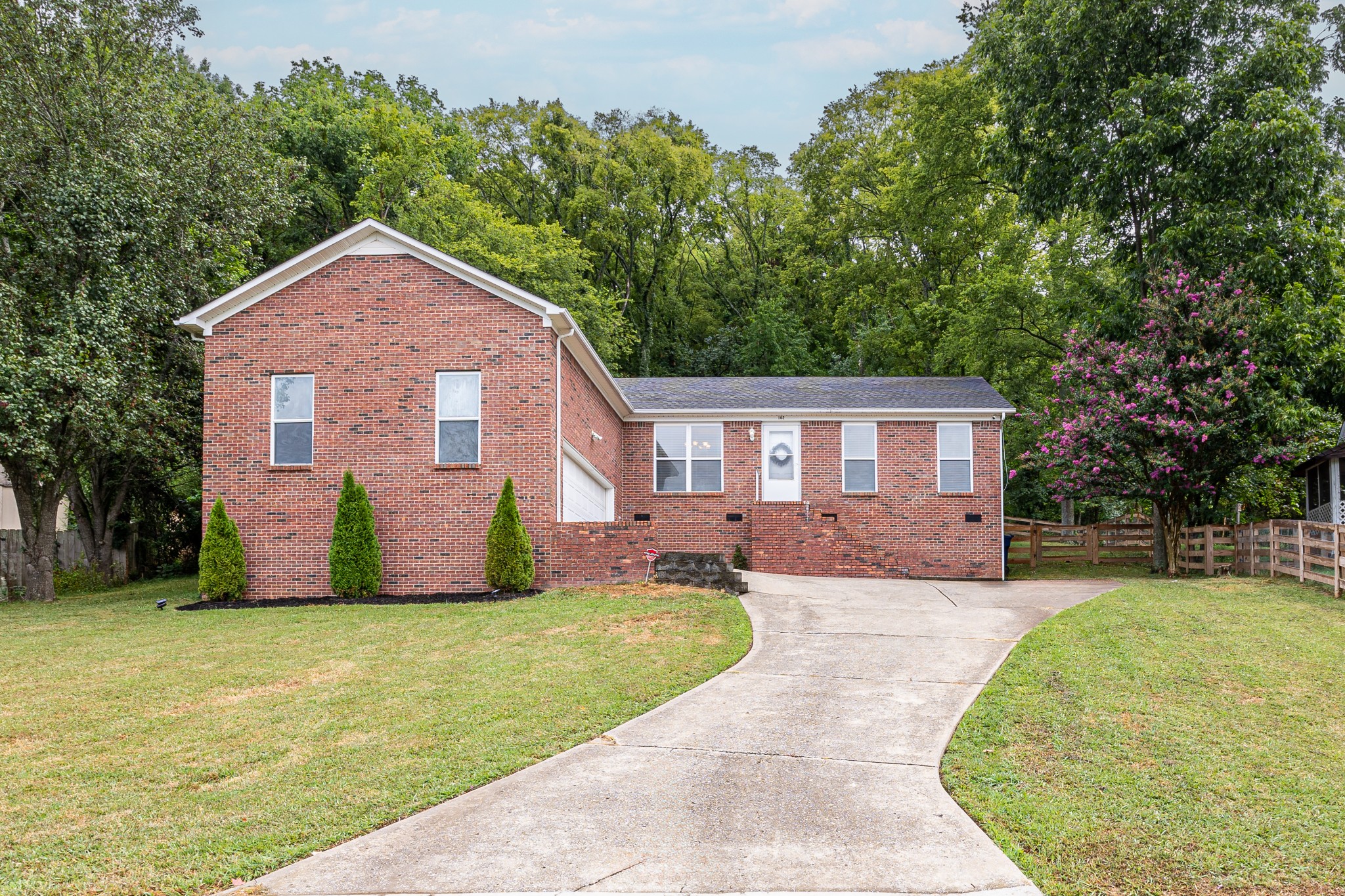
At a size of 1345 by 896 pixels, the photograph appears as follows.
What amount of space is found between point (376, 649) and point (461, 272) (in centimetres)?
725

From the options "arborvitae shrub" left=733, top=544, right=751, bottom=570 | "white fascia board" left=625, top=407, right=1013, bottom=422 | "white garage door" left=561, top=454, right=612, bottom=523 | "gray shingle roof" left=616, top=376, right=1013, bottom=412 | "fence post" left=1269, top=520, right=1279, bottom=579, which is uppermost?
"gray shingle roof" left=616, top=376, right=1013, bottom=412

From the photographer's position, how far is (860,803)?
543cm

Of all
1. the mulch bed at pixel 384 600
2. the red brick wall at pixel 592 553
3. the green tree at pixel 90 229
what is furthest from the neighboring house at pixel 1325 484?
the green tree at pixel 90 229

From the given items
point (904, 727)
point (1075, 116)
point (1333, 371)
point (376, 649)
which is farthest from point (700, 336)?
point (904, 727)

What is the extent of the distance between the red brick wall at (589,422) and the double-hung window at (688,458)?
94cm

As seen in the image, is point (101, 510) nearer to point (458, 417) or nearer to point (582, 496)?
point (458, 417)

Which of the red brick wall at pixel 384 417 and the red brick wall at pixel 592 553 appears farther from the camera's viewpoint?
the red brick wall at pixel 384 417

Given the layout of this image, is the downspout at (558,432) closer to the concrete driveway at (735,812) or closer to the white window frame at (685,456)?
the white window frame at (685,456)

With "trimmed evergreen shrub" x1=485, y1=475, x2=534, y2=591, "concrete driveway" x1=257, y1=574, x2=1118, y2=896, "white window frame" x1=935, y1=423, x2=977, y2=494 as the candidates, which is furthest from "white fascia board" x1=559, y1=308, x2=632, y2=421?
"concrete driveway" x1=257, y1=574, x2=1118, y2=896

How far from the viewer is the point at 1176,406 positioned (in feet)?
58.4

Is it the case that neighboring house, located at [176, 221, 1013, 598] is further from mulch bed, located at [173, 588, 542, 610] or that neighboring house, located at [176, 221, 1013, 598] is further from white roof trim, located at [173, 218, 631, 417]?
mulch bed, located at [173, 588, 542, 610]

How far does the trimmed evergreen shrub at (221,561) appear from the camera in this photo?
14.9 metres

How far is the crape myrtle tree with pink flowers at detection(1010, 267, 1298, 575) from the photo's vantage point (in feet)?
58.1

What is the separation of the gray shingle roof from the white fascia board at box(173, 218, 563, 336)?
5.98m
